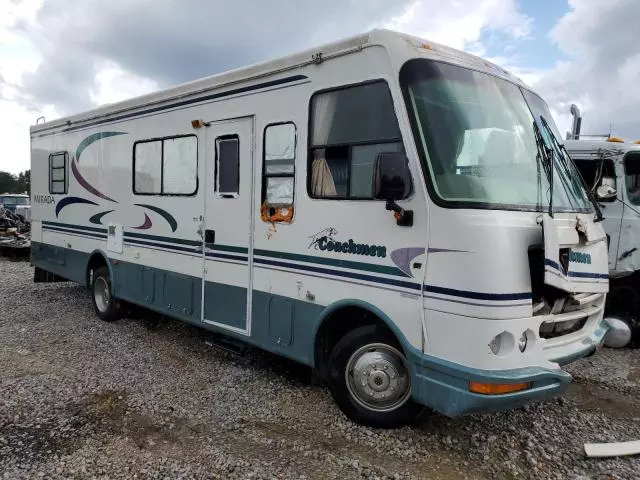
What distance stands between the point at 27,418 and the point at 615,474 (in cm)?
437

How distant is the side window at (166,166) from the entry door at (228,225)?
34 cm

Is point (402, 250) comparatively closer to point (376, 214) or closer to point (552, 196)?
point (376, 214)

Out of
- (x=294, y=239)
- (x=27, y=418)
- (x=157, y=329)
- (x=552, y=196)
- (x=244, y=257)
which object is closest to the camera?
(x=552, y=196)

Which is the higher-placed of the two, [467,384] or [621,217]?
[621,217]

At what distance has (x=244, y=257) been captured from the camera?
16.9ft

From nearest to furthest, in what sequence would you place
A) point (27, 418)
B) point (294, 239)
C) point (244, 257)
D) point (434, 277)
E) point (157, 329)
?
point (434, 277) → point (27, 418) → point (294, 239) → point (244, 257) → point (157, 329)

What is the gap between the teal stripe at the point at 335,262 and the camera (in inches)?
153

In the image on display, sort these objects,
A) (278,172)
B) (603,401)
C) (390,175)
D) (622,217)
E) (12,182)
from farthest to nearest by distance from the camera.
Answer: (12,182) < (622,217) < (603,401) < (278,172) < (390,175)

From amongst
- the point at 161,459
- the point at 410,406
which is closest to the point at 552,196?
the point at 410,406

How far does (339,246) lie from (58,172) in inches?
243

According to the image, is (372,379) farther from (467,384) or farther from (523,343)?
(523,343)

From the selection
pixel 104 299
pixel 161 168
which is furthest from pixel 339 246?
pixel 104 299

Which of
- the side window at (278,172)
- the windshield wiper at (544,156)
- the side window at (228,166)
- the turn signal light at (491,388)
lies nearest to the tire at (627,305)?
the windshield wiper at (544,156)

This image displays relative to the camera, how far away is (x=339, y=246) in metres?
4.25
